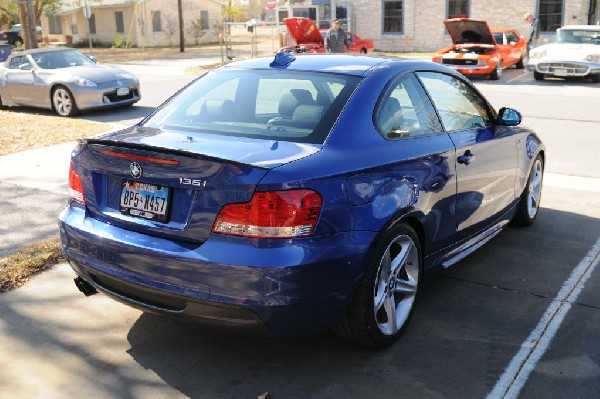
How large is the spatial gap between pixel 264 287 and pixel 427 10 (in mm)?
30906

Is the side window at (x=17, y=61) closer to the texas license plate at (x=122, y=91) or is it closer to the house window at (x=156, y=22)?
the texas license plate at (x=122, y=91)

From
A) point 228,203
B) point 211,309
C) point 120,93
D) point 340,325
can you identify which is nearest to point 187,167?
point 228,203

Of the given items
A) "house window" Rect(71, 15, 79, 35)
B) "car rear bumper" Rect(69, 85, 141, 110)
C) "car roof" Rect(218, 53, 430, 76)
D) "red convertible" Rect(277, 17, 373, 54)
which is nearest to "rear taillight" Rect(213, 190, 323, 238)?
"car roof" Rect(218, 53, 430, 76)

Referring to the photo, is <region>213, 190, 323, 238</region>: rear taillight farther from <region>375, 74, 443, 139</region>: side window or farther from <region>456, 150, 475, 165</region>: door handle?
<region>456, 150, 475, 165</region>: door handle

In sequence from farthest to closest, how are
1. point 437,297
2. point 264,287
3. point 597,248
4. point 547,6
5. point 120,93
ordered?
point 547,6, point 120,93, point 597,248, point 437,297, point 264,287

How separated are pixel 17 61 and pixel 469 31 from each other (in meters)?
12.5

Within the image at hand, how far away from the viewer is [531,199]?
6250mm

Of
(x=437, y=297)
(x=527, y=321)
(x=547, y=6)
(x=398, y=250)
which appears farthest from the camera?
(x=547, y=6)

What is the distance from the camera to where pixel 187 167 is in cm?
343

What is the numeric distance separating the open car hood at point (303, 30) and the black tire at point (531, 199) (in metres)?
18.8

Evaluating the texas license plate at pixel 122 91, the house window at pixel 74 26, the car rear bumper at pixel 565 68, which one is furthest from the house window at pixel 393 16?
the house window at pixel 74 26

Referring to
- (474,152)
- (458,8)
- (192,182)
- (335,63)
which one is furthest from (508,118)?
(458,8)

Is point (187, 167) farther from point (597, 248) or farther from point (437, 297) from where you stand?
point (597, 248)

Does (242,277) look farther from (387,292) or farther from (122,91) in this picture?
(122,91)
